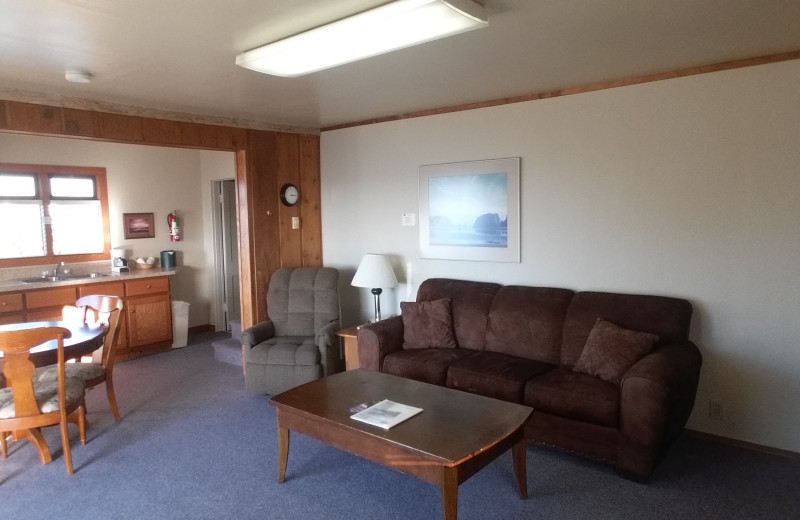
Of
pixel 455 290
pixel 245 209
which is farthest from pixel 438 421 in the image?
pixel 245 209

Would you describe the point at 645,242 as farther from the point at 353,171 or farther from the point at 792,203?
the point at 353,171

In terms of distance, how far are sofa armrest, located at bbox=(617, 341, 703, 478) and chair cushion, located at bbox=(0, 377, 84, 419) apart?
327 cm

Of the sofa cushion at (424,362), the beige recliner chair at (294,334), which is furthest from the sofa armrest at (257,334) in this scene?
the sofa cushion at (424,362)

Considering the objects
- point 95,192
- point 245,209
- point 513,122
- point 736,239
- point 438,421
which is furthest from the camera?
point 95,192

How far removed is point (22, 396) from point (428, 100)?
331 cm

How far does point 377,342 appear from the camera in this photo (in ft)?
13.0

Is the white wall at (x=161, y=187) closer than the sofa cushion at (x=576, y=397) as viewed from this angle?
No

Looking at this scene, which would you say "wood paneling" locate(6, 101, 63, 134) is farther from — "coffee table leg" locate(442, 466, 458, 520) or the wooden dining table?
"coffee table leg" locate(442, 466, 458, 520)

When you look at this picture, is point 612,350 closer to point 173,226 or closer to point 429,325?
point 429,325

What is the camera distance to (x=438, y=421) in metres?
2.57

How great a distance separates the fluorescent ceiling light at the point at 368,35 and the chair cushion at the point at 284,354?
87.1 inches

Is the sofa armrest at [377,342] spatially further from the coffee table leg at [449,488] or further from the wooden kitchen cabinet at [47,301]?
the wooden kitchen cabinet at [47,301]

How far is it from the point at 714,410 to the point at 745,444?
25 centimetres

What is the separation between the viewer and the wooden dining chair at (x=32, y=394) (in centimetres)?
290
